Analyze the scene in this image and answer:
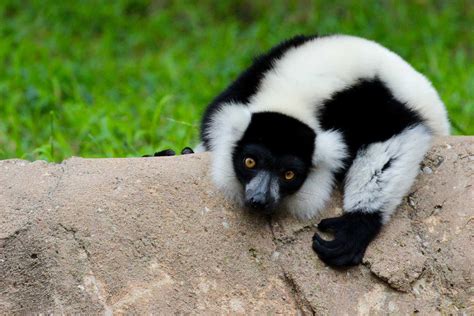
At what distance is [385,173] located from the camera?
424 cm

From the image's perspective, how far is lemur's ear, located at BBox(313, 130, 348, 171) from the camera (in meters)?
4.17

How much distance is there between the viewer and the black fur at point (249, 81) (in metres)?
4.62

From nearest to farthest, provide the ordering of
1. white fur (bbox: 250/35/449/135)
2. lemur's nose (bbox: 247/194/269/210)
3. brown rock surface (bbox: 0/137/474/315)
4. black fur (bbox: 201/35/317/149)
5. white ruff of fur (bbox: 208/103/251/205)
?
brown rock surface (bbox: 0/137/474/315), lemur's nose (bbox: 247/194/269/210), white ruff of fur (bbox: 208/103/251/205), white fur (bbox: 250/35/449/135), black fur (bbox: 201/35/317/149)

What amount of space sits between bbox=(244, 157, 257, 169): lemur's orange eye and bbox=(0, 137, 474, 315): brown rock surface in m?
0.22

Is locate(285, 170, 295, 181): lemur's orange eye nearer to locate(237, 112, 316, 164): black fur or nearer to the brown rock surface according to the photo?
locate(237, 112, 316, 164): black fur

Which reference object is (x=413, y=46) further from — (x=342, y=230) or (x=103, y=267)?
(x=103, y=267)

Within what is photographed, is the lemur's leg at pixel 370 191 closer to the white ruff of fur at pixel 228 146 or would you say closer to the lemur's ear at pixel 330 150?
the lemur's ear at pixel 330 150

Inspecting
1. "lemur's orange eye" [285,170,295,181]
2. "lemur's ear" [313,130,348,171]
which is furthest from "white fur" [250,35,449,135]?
"lemur's orange eye" [285,170,295,181]

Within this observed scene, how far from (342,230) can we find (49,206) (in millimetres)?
1459

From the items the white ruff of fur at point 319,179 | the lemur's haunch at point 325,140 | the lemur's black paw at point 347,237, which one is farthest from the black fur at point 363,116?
the lemur's black paw at point 347,237

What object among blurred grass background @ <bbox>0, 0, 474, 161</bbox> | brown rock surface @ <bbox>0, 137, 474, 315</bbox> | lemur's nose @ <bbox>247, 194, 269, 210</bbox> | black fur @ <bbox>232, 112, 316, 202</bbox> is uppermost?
black fur @ <bbox>232, 112, 316, 202</bbox>

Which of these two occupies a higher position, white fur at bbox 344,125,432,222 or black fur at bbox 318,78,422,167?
black fur at bbox 318,78,422,167

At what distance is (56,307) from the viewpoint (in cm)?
379

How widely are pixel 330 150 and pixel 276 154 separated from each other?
282 millimetres
